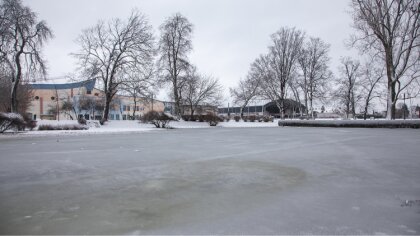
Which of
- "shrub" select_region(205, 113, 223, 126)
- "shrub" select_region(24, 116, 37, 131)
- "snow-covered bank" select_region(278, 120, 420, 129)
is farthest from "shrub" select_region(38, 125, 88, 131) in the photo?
"snow-covered bank" select_region(278, 120, 420, 129)

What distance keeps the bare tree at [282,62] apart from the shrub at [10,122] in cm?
3643

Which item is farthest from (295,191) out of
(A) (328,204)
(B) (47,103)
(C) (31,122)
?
(B) (47,103)

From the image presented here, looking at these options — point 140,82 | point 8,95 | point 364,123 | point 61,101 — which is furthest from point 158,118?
point 61,101

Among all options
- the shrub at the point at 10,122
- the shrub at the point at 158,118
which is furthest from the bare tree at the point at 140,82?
the shrub at the point at 10,122

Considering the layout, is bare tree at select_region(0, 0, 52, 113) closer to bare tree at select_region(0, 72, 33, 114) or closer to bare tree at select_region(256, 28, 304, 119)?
bare tree at select_region(0, 72, 33, 114)

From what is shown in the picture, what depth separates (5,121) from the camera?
21984 mm

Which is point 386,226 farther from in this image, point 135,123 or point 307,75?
point 307,75

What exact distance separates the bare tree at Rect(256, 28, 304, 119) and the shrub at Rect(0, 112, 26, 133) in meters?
36.4

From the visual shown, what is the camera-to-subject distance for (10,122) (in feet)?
73.3

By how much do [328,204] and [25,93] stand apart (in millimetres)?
59289

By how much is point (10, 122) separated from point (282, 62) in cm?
3854

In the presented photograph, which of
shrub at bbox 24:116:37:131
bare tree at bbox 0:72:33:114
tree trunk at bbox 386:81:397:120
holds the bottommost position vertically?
shrub at bbox 24:116:37:131

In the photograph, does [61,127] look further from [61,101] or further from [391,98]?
[61,101]

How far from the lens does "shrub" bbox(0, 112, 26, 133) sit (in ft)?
71.8
